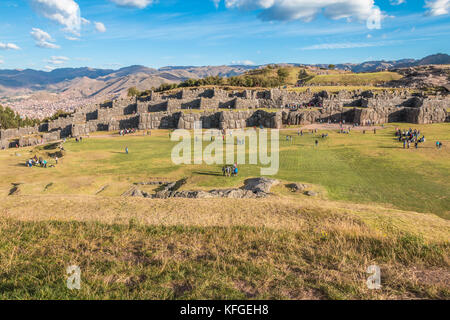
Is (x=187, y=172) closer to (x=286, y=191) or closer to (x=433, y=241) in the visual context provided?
(x=286, y=191)

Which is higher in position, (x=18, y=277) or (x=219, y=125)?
(x=219, y=125)

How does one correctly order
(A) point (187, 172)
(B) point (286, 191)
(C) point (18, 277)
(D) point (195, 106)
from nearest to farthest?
(C) point (18, 277), (B) point (286, 191), (A) point (187, 172), (D) point (195, 106)

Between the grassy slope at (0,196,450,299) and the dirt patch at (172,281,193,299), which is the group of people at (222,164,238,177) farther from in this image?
the dirt patch at (172,281,193,299)

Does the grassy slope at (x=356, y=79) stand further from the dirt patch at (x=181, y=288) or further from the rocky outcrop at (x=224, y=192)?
the dirt patch at (x=181, y=288)

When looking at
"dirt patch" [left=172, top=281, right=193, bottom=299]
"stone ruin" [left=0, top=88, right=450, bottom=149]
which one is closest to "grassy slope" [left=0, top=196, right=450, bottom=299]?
"dirt patch" [left=172, top=281, right=193, bottom=299]

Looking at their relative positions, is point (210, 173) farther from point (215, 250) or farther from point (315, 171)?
point (215, 250)

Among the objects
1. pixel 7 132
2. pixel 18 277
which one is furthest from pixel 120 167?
pixel 7 132

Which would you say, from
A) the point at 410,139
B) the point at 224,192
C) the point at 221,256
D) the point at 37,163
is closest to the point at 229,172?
the point at 224,192

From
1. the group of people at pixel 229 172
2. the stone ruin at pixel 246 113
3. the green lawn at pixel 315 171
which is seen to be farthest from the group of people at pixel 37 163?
the stone ruin at pixel 246 113
